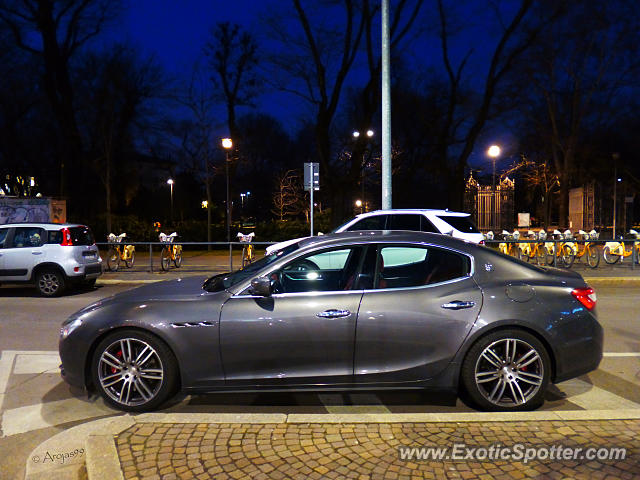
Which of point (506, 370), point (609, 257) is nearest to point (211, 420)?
point (506, 370)

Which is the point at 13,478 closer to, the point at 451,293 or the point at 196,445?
the point at 196,445

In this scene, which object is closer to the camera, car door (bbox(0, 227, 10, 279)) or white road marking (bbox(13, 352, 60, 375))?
white road marking (bbox(13, 352, 60, 375))

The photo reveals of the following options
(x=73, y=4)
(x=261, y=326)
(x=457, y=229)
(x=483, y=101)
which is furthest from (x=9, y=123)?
(x=261, y=326)

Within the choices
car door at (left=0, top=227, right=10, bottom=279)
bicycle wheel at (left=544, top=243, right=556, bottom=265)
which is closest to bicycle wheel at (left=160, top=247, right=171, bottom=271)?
car door at (left=0, top=227, right=10, bottom=279)

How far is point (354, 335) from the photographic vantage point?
4.20 meters

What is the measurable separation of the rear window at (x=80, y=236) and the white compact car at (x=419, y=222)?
4391 mm

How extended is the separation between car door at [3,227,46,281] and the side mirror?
29.4ft

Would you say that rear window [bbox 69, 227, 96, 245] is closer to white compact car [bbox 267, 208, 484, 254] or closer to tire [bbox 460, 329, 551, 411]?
white compact car [bbox 267, 208, 484, 254]

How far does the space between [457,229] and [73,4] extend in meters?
26.5

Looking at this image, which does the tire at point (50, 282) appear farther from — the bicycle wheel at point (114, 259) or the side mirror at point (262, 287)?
the side mirror at point (262, 287)

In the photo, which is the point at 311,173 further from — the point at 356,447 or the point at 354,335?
the point at 356,447

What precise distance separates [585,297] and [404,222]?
6.60m

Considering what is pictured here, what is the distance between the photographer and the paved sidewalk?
313cm

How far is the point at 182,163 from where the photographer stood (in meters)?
32.2
